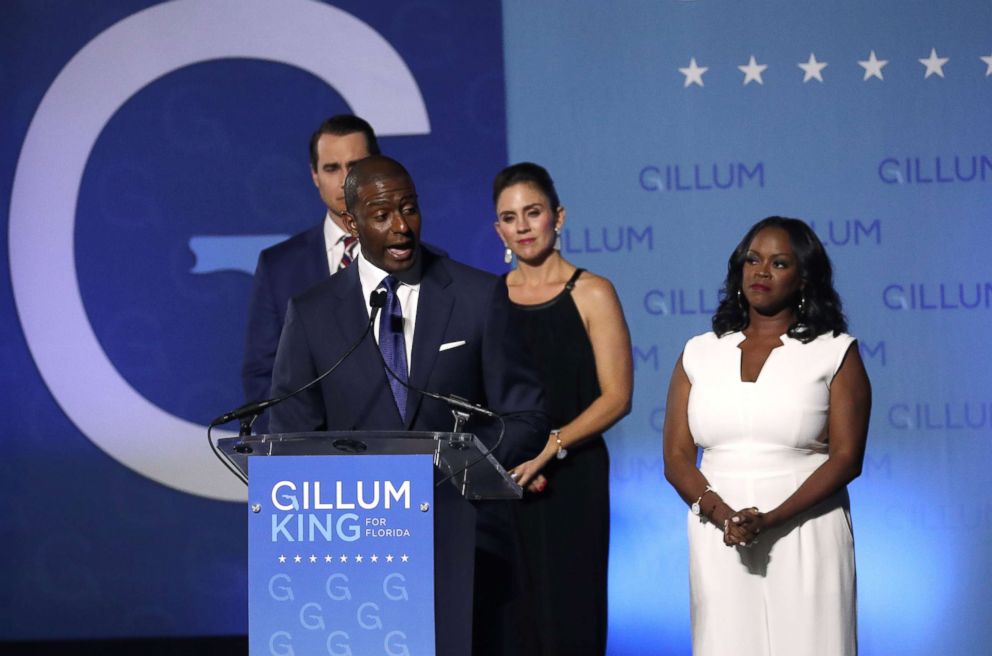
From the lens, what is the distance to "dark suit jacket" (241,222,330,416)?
426cm

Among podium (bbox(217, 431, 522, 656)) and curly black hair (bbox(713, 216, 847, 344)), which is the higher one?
curly black hair (bbox(713, 216, 847, 344))

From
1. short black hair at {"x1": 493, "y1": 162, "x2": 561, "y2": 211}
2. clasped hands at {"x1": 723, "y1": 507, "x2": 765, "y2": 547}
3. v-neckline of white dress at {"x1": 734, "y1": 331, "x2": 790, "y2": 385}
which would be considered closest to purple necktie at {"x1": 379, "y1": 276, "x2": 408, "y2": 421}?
clasped hands at {"x1": 723, "y1": 507, "x2": 765, "y2": 547}

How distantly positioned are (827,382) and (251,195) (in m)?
2.93

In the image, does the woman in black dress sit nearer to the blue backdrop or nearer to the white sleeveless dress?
the white sleeveless dress

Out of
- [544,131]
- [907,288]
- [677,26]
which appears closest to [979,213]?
[907,288]

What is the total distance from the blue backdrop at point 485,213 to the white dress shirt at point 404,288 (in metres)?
2.61

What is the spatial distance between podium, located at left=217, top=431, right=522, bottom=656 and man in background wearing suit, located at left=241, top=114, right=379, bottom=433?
6.06ft

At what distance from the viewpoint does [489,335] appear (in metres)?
3.01

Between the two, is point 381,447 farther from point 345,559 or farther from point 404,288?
point 404,288

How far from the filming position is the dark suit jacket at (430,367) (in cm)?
295

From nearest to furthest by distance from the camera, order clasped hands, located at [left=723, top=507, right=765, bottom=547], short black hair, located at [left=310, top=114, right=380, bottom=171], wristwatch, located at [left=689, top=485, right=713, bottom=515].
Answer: clasped hands, located at [left=723, top=507, right=765, bottom=547] < wristwatch, located at [left=689, top=485, right=713, bottom=515] < short black hair, located at [left=310, top=114, right=380, bottom=171]

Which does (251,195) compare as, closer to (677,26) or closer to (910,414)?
(677,26)

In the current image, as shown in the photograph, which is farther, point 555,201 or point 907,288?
point 907,288

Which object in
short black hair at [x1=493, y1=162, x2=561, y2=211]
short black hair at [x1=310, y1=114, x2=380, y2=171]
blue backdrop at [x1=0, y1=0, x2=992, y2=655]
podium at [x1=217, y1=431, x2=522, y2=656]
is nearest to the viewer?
podium at [x1=217, y1=431, x2=522, y2=656]
